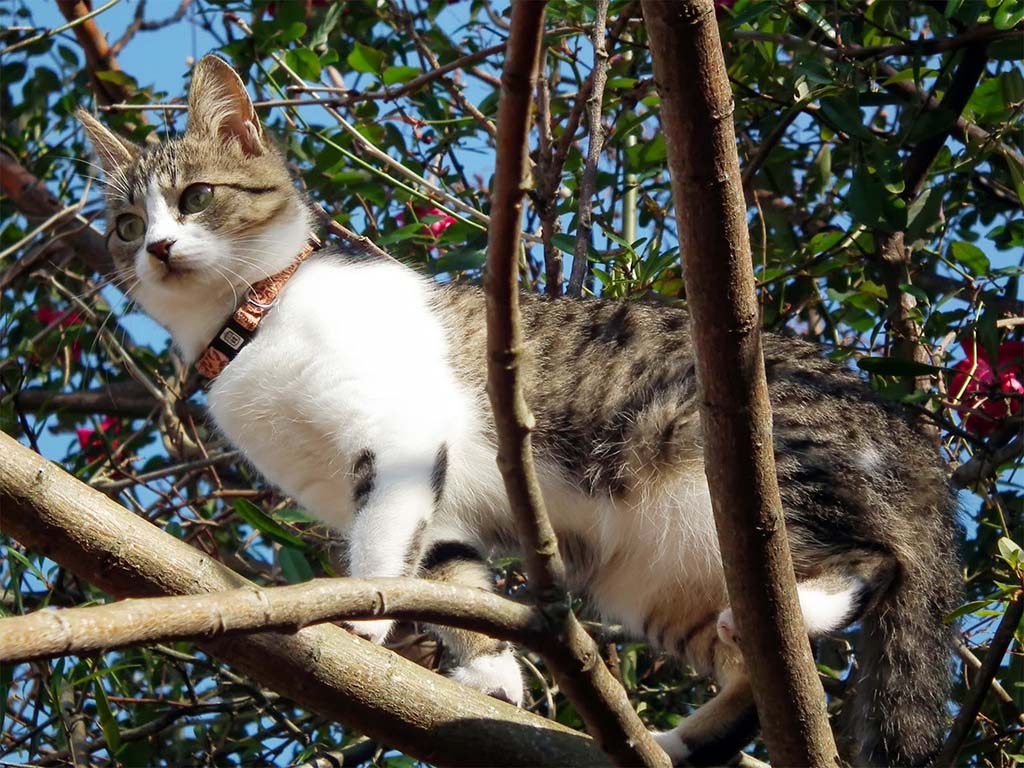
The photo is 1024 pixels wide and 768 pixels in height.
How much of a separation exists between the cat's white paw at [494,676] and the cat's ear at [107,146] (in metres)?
1.56

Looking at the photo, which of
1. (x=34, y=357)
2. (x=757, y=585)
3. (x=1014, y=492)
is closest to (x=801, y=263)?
(x=1014, y=492)

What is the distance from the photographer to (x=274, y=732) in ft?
10.3

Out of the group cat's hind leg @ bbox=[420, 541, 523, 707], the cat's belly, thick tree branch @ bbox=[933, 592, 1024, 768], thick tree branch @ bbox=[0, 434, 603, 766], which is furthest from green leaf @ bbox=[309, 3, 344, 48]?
thick tree branch @ bbox=[933, 592, 1024, 768]

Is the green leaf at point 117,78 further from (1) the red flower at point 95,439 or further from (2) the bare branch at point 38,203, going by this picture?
(1) the red flower at point 95,439

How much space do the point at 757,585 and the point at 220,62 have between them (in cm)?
186

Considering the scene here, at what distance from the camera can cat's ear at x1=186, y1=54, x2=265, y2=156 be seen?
9.54ft

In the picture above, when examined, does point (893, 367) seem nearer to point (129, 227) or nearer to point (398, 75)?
point (398, 75)

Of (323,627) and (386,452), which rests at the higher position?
(386,452)

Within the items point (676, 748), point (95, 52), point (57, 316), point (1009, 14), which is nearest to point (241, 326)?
point (676, 748)

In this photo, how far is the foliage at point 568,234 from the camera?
2734 millimetres

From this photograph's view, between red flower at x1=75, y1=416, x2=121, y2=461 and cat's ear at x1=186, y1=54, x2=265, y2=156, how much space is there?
0.97 meters

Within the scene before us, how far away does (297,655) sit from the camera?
1801mm

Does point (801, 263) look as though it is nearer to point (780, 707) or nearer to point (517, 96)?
point (780, 707)

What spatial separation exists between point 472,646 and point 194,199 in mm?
1239
